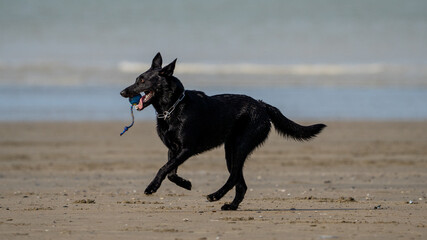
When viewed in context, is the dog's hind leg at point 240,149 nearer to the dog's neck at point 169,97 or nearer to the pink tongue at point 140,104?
the dog's neck at point 169,97

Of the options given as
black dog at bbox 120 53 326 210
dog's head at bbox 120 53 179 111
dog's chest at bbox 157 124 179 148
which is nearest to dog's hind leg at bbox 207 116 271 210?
black dog at bbox 120 53 326 210

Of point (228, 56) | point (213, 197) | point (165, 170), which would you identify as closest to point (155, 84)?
point (165, 170)

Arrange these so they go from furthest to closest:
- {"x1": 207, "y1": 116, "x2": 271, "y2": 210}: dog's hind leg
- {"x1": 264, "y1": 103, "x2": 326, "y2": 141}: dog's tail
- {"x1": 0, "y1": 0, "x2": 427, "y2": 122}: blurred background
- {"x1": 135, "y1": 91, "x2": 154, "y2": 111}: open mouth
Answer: {"x1": 0, "y1": 0, "x2": 427, "y2": 122}: blurred background, {"x1": 264, "y1": 103, "x2": 326, "y2": 141}: dog's tail, {"x1": 207, "y1": 116, "x2": 271, "y2": 210}: dog's hind leg, {"x1": 135, "y1": 91, "x2": 154, "y2": 111}: open mouth

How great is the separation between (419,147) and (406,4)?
65243mm

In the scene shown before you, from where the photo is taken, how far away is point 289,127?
9.20 metres

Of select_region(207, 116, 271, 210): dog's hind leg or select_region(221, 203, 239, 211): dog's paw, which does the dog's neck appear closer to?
select_region(207, 116, 271, 210): dog's hind leg

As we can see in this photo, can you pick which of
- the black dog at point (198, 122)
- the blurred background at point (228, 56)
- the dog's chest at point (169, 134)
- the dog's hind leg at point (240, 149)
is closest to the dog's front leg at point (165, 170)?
the black dog at point (198, 122)

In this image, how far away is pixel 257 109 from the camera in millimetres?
8852

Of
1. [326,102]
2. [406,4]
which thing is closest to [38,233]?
[326,102]

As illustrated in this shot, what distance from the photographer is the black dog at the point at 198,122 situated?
830 cm

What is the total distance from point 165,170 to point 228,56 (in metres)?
39.0

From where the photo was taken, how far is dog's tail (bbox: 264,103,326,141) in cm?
915

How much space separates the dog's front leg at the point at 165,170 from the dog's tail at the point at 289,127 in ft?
4.17

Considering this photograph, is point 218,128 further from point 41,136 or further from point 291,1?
point 291,1
